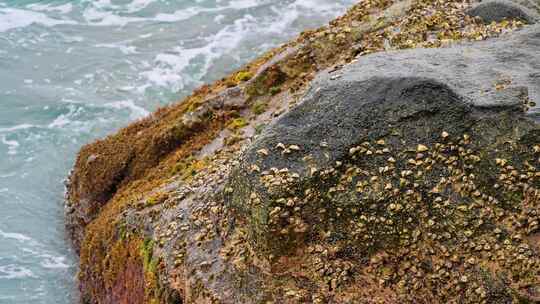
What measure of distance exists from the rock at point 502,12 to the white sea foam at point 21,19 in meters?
25.0

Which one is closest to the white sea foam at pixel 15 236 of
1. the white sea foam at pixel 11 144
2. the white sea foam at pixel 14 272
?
the white sea foam at pixel 14 272

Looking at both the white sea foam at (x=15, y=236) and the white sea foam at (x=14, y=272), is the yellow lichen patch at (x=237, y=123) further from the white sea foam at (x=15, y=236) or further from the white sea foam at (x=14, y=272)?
the white sea foam at (x=15, y=236)

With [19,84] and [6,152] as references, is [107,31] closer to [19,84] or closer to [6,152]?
[19,84]

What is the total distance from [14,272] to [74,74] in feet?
41.9

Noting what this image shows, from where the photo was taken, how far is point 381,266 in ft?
28.0

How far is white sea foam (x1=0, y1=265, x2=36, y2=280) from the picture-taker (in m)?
16.5

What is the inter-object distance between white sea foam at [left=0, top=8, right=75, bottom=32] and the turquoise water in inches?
2.1

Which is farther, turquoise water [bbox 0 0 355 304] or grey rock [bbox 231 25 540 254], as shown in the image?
turquoise water [bbox 0 0 355 304]

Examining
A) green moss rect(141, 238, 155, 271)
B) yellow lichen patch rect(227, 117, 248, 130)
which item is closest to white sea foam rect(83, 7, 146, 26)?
yellow lichen patch rect(227, 117, 248, 130)

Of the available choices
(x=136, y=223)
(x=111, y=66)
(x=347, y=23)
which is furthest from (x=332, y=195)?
(x=111, y=66)

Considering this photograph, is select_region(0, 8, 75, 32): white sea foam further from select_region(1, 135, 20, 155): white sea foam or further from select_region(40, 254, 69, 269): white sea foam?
select_region(40, 254, 69, 269): white sea foam

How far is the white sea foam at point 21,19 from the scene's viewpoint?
31812 millimetres

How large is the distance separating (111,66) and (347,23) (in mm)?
16055

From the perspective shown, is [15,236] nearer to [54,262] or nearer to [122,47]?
[54,262]
